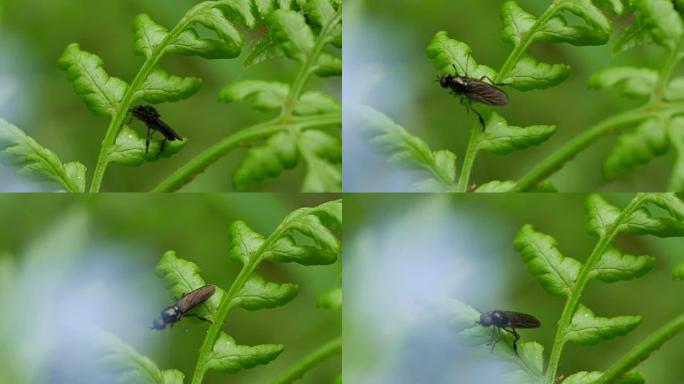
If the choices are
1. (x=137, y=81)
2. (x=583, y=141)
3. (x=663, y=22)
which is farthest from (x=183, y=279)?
(x=663, y=22)

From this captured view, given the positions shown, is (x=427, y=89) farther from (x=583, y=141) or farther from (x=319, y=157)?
(x=583, y=141)

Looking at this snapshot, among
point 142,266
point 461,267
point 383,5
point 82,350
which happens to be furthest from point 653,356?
point 82,350

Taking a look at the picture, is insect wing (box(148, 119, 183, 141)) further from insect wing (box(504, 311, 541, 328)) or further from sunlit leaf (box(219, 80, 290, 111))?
insect wing (box(504, 311, 541, 328))

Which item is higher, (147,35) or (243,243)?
(147,35)

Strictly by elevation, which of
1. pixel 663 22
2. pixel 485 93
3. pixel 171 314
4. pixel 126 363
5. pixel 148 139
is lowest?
pixel 126 363

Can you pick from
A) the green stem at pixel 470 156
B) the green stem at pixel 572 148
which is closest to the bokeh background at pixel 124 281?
the green stem at pixel 470 156

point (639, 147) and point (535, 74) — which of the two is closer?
point (639, 147)
